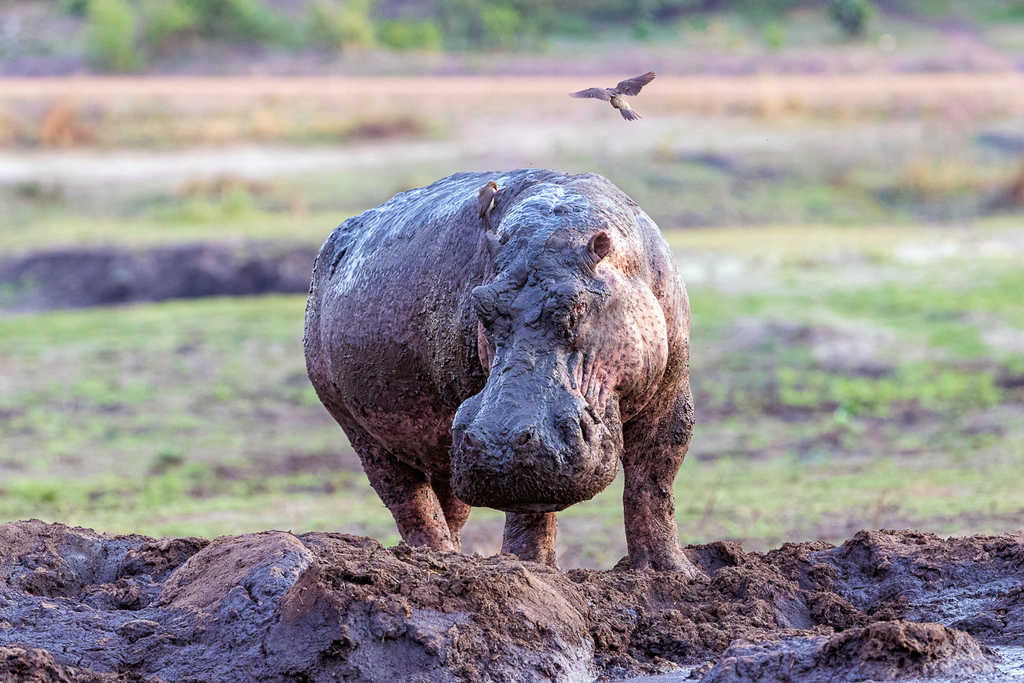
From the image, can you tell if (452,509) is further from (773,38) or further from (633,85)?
(773,38)

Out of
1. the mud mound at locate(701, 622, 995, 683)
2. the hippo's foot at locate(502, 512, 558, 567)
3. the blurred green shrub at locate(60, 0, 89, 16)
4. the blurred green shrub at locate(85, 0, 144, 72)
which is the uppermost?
the blurred green shrub at locate(60, 0, 89, 16)

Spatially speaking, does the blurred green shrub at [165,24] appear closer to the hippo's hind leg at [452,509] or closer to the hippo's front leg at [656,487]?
the hippo's hind leg at [452,509]

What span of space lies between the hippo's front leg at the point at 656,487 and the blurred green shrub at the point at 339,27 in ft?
92.7

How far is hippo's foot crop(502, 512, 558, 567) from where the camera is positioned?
249 inches

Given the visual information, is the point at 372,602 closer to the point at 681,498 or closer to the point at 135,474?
the point at 681,498

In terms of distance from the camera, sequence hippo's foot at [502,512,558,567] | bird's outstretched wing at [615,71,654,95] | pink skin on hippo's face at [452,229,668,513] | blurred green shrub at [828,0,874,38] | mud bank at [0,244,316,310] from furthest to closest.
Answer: blurred green shrub at [828,0,874,38] → mud bank at [0,244,316,310] → hippo's foot at [502,512,558,567] → bird's outstretched wing at [615,71,654,95] → pink skin on hippo's face at [452,229,668,513]

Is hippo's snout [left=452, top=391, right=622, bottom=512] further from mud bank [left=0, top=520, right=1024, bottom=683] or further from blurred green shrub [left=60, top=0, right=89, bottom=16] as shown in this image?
blurred green shrub [left=60, top=0, right=89, bottom=16]

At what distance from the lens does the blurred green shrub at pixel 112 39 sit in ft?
100

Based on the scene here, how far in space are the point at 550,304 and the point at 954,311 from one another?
10898mm

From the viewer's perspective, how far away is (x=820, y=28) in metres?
34.2

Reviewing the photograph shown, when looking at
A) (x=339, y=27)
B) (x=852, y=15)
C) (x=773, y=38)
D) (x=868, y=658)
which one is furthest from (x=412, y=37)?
(x=868, y=658)

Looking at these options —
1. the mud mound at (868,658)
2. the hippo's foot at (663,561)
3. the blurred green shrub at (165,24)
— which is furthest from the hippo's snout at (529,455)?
the blurred green shrub at (165,24)

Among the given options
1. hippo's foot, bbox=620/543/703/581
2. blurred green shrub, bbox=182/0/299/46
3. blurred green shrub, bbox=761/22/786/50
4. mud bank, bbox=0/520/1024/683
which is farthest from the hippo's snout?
blurred green shrub, bbox=182/0/299/46

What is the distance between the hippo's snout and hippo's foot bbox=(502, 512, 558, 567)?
130 cm
